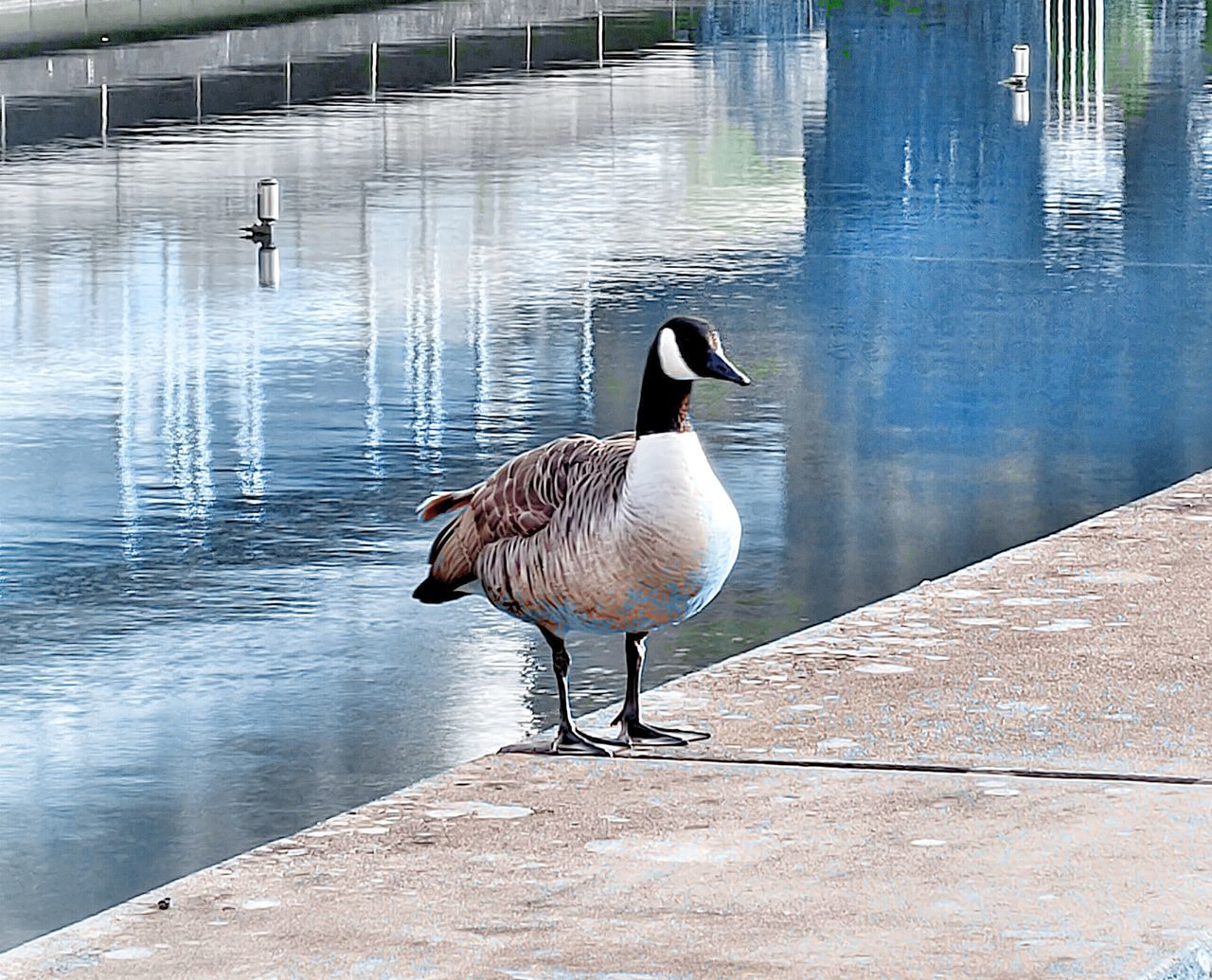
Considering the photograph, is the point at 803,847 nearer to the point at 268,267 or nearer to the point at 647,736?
the point at 647,736

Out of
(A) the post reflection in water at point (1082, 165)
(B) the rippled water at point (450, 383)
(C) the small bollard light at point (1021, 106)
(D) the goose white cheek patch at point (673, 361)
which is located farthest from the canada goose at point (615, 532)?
(C) the small bollard light at point (1021, 106)

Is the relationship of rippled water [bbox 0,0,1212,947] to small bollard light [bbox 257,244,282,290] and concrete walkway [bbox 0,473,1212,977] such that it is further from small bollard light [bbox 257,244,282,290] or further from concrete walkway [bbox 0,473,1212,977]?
concrete walkway [bbox 0,473,1212,977]

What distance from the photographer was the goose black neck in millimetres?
6324

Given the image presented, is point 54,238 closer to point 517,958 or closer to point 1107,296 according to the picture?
point 1107,296

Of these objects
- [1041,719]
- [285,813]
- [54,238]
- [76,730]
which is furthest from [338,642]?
[54,238]

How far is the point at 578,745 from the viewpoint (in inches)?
261

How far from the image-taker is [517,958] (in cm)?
506

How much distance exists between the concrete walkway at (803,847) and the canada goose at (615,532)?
1.22 ft

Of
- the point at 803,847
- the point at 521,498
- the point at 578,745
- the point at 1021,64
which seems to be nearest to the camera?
the point at 803,847

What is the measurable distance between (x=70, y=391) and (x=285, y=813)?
21.7 ft

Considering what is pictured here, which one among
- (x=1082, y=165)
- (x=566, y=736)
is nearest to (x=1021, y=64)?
(x=1082, y=165)

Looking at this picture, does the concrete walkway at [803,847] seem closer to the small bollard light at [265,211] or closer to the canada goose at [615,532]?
the canada goose at [615,532]

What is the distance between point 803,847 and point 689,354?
130 cm

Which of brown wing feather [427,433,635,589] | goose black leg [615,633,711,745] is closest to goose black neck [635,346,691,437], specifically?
brown wing feather [427,433,635,589]
